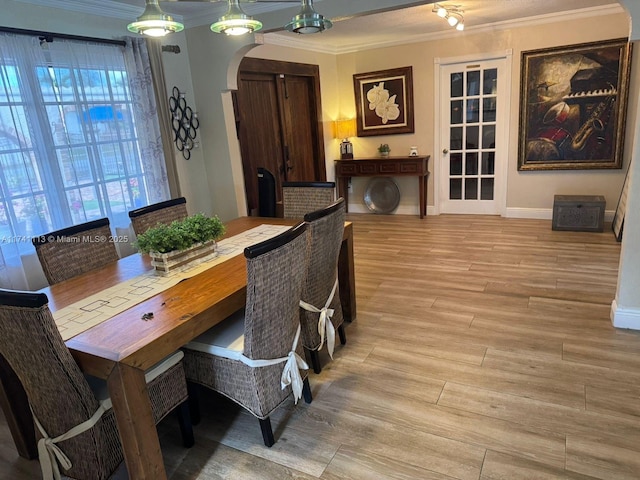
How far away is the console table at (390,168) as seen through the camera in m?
5.71

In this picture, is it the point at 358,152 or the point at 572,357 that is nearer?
the point at 572,357

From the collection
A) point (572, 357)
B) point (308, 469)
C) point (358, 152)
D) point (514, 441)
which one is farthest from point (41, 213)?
point (358, 152)

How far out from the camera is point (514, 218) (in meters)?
5.56

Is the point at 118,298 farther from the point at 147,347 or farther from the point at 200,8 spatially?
the point at 200,8

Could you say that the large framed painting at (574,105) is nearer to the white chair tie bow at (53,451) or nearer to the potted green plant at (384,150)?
the potted green plant at (384,150)

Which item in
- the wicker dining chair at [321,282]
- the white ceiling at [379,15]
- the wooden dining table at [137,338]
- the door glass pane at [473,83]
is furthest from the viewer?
the door glass pane at [473,83]

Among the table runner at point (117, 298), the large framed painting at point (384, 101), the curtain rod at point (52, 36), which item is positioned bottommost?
the table runner at point (117, 298)

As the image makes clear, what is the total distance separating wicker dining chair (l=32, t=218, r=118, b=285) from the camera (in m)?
2.26

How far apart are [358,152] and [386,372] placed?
4.48 metres

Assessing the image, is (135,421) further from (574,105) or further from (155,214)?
(574,105)

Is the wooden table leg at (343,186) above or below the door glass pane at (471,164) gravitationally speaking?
below

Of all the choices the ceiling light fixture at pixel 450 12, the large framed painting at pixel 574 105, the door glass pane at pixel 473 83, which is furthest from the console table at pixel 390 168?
the ceiling light fixture at pixel 450 12

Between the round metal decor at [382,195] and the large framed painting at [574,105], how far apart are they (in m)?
1.76

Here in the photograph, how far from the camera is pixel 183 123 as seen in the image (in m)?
4.12
